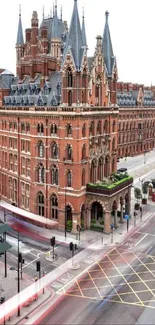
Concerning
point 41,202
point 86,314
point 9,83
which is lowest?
point 86,314

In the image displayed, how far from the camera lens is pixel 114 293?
45938 mm

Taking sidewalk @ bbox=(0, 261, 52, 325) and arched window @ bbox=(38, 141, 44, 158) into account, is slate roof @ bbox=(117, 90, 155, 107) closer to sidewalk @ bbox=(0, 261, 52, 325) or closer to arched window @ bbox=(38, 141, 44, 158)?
arched window @ bbox=(38, 141, 44, 158)

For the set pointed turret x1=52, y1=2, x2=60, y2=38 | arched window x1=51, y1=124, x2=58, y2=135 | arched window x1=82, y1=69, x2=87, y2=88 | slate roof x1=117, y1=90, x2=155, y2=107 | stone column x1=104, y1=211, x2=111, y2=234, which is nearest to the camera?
arched window x1=82, y1=69, x2=87, y2=88

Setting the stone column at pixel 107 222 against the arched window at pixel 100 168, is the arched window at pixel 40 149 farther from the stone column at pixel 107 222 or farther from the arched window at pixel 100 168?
the stone column at pixel 107 222

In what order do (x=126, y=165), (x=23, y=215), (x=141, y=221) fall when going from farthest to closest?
(x=126, y=165)
(x=141, y=221)
(x=23, y=215)

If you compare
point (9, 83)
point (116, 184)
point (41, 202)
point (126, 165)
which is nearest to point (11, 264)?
point (41, 202)

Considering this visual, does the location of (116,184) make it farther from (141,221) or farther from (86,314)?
(86,314)

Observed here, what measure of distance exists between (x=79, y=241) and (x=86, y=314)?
69.9 feet

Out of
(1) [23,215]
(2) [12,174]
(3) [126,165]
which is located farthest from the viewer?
(3) [126,165]

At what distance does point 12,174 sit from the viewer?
79.3 m

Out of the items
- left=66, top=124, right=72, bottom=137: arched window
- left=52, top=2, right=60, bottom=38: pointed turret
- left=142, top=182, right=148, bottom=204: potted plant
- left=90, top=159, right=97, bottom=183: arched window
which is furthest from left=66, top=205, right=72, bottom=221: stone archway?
left=52, top=2, right=60, bottom=38: pointed turret

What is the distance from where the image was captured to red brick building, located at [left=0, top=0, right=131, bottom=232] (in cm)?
6397

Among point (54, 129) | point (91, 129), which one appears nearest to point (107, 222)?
point (91, 129)

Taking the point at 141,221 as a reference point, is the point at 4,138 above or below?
above
